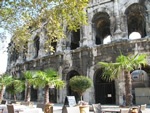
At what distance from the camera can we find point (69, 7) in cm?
1002

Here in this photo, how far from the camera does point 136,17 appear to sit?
78.6ft

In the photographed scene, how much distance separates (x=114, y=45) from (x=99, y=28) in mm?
5909

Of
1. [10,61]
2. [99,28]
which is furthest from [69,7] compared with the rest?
[10,61]

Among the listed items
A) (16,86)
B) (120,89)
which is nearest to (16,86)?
(16,86)

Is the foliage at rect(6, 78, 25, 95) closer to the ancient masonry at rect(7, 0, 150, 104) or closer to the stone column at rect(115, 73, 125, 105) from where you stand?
the ancient masonry at rect(7, 0, 150, 104)

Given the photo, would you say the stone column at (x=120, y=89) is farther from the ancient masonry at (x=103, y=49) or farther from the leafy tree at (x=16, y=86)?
the leafy tree at (x=16, y=86)

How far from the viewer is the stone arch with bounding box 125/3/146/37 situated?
21.8 meters

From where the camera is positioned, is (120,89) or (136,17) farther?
(136,17)

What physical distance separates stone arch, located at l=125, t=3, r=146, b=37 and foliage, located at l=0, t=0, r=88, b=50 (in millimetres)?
12419

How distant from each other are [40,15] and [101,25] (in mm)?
16016

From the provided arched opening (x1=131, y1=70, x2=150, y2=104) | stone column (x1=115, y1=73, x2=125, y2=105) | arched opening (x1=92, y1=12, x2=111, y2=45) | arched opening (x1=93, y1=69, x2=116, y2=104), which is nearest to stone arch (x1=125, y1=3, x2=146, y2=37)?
arched opening (x1=92, y1=12, x2=111, y2=45)

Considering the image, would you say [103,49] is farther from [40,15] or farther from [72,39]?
[40,15]

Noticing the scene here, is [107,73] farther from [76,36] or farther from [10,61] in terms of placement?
[10,61]

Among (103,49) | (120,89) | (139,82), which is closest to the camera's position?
(120,89)
